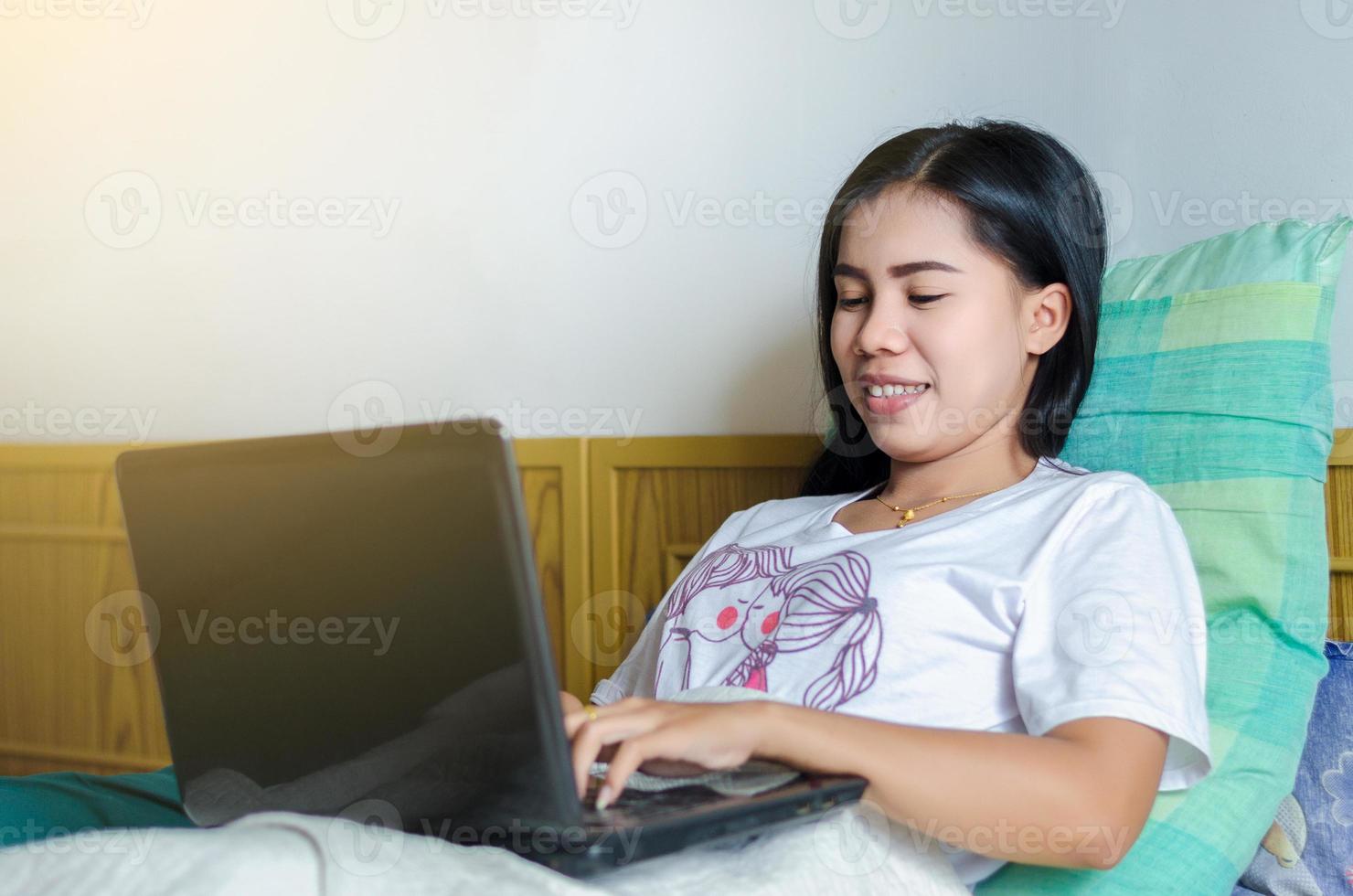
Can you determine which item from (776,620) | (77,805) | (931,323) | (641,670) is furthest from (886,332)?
(77,805)

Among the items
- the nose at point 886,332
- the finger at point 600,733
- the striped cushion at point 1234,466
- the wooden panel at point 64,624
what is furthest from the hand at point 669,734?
the wooden panel at point 64,624

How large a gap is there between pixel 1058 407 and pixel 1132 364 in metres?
0.08

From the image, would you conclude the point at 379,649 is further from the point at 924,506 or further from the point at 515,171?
the point at 515,171

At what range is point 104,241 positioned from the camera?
2.00 m

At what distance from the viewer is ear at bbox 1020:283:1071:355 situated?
1.11 meters

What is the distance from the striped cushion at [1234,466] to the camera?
92 cm

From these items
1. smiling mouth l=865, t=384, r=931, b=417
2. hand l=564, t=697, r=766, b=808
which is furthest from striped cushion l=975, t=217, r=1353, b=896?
hand l=564, t=697, r=766, b=808

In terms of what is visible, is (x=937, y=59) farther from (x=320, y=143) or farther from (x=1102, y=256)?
(x=320, y=143)

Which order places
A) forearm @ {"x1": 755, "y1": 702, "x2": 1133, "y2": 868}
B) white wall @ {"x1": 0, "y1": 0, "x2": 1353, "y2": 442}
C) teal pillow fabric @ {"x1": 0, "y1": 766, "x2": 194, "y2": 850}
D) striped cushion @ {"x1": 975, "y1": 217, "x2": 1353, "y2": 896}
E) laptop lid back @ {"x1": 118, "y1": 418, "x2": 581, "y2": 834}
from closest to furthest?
laptop lid back @ {"x1": 118, "y1": 418, "x2": 581, "y2": 834}
forearm @ {"x1": 755, "y1": 702, "x2": 1133, "y2": 868}
striped cushion @ {"x1": 975, "y1": 217, "x2": 1353, "y2": 896}
teal pillow fabric @ {"x1": 0, "y1": 766, "x2": 194, "y2": 850}
white wall @ {"x1": 0, "y1": 0, "x2": 1353, "y2": 442}

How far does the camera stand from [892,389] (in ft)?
3.58

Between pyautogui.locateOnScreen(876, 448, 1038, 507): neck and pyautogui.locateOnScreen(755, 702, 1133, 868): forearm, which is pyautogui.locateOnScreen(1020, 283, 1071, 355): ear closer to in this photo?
pyautogui.locateOnScreen(876, 448, 1038, 507): neck

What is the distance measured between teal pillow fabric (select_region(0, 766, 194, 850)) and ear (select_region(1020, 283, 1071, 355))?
885mm

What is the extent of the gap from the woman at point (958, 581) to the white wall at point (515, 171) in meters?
0.37

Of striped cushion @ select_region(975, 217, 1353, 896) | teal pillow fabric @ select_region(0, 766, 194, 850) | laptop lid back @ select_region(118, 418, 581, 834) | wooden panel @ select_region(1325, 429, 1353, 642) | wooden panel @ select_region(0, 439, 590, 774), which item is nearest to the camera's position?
laptop lid back @ select_region(118, 418, 581, 834)
